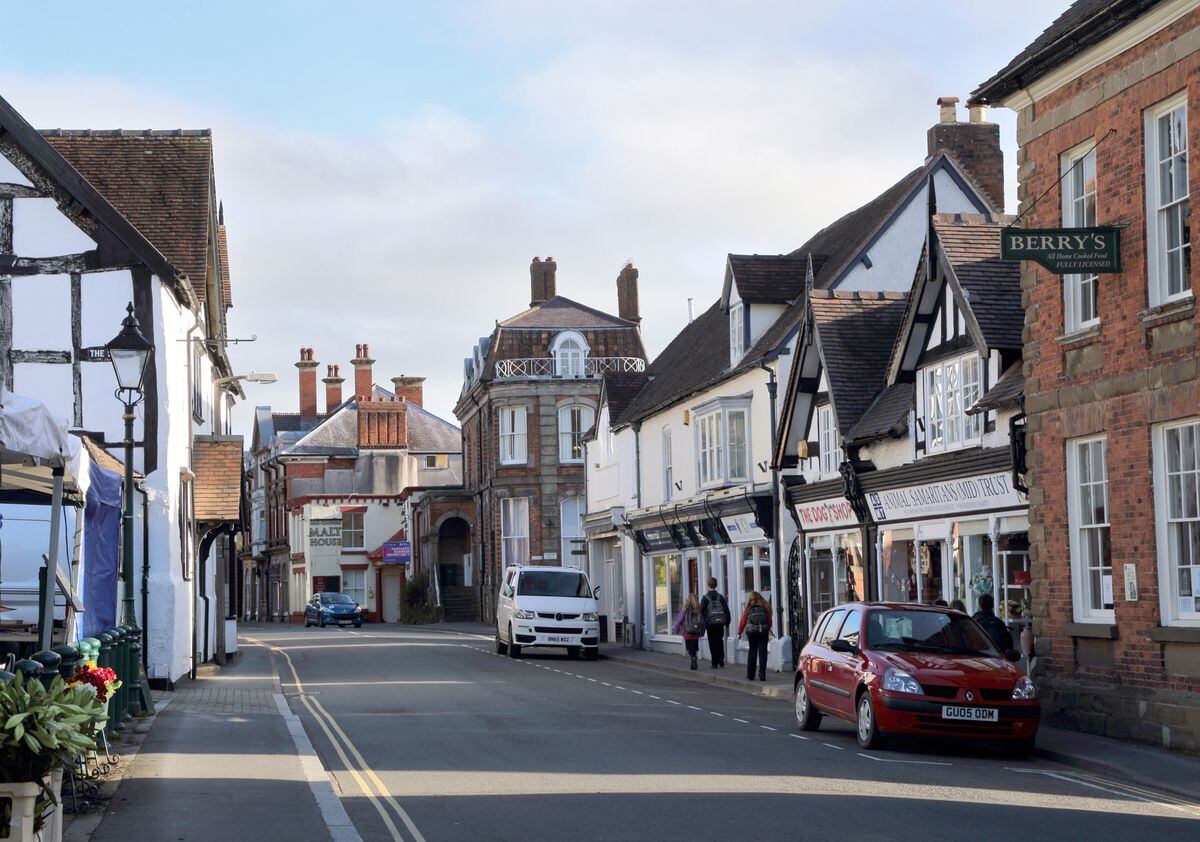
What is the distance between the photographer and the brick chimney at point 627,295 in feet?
210

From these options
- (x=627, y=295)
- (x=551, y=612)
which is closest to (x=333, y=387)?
(x=627, y=295)

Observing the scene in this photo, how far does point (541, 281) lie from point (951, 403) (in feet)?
142

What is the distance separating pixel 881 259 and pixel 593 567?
19.4 metres

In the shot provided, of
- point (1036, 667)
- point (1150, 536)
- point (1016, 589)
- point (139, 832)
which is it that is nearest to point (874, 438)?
point (1016, 589)

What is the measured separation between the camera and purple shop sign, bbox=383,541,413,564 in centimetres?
7556

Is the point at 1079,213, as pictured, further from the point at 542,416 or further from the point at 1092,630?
the point at 542,416

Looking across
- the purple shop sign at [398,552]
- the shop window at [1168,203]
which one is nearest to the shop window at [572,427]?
the purple shop sign at [398,552]

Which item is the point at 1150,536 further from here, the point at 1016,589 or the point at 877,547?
the point at 877,547

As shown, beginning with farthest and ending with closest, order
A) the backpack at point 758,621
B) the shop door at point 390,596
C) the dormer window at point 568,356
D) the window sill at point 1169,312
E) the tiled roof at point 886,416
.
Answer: the shop door at point 390,596 → the dormer window at point 568,356 → the backpack at point 758,621 → the tiled roof at point 886,416 → the window sill at point 1169,312

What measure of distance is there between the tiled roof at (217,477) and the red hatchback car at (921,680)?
47.1 ft

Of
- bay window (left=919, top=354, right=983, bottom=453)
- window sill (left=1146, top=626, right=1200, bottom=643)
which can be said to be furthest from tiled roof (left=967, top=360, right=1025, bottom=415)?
window sill (left=1146, top=626, right=1200, bottom=643)

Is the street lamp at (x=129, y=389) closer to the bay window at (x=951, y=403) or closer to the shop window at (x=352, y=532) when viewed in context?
the bay window at (x=951, y=403)

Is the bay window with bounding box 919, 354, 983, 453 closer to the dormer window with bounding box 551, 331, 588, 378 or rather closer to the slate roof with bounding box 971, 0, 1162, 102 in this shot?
the slate roof with bounding box 971, 0, 1162, 102

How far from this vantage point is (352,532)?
8181 cm
